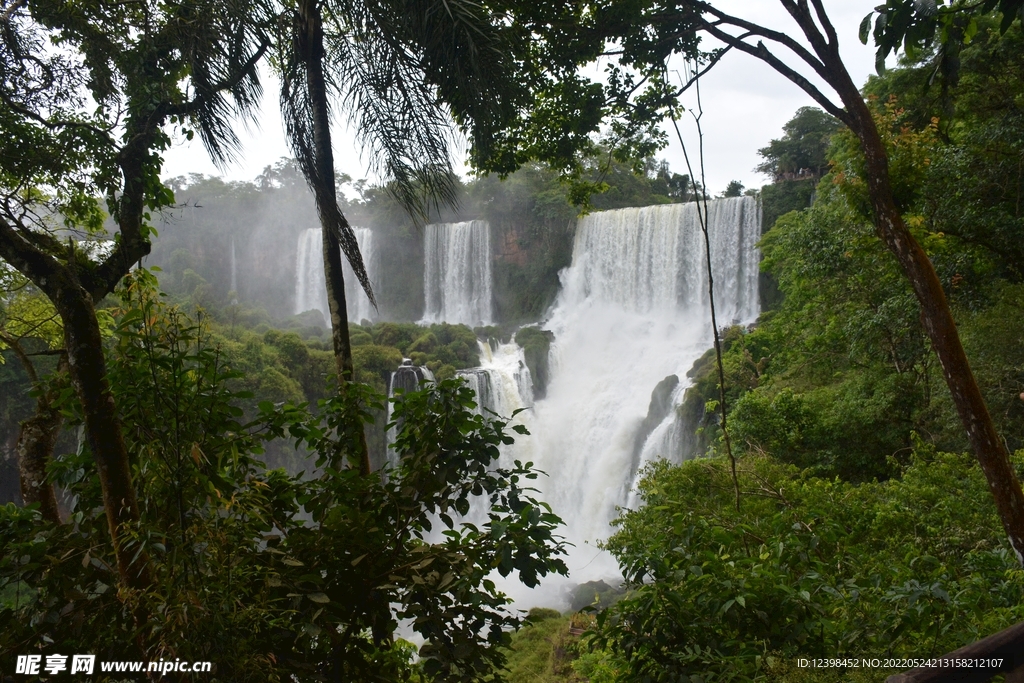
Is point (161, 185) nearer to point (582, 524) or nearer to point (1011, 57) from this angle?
point (1011, 57)

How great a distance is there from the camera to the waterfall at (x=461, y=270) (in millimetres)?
21031

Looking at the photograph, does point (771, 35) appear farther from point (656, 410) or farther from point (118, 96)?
point (656, 410)

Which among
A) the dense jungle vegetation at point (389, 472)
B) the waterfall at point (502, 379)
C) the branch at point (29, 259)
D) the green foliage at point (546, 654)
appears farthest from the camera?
the waterfall at point (502, 379)

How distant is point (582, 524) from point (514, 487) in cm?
1229

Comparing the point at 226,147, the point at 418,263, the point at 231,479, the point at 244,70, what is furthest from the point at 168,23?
the point at 418,263

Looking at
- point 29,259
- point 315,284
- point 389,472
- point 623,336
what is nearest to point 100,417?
point 29,259

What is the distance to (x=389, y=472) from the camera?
2064 mm

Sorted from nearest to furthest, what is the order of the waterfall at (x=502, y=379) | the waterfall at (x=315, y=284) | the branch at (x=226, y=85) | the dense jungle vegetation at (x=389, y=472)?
the dense jungle vegetation at (x=389, y=472)
the branch at (x=226, y=85)
the waterfall at (x=502, y=379)
the waterfall at (x=315, y=284)

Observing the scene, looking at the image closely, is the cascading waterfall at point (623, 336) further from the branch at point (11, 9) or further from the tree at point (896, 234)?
the branch at point (11, 9)

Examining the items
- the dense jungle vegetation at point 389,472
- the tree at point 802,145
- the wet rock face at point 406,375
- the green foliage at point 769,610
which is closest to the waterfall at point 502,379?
the wet rock face at point 406,375

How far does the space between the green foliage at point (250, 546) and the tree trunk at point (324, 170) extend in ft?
2.83

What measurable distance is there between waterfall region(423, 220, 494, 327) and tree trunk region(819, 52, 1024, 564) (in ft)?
57.8

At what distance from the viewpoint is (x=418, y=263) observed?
2338cm

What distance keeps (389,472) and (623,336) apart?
16.5 m
